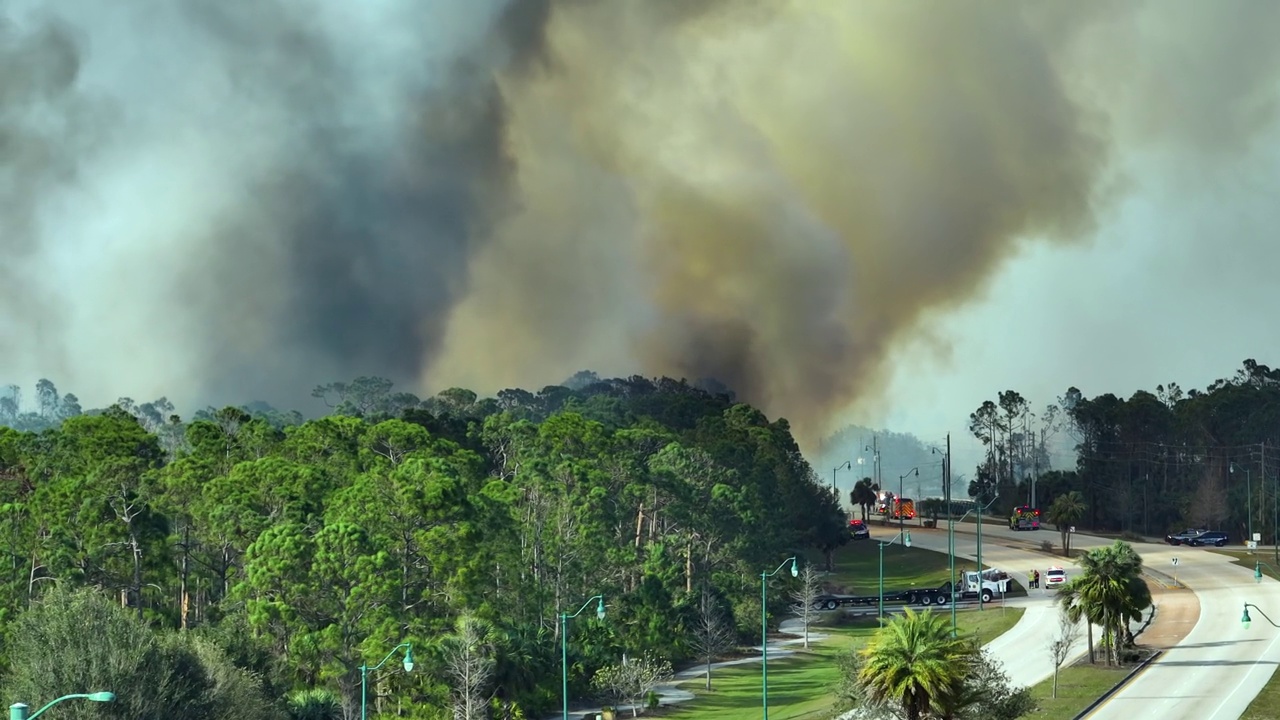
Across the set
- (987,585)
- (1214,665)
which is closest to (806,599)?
(987,585)

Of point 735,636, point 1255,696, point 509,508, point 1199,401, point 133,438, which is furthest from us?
point 1199,401

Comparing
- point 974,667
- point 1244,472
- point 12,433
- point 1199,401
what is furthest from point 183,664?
point 1199,401

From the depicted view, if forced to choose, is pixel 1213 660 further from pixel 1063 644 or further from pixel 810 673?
pixel 810 673

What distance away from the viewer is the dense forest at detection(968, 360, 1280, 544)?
502 ft

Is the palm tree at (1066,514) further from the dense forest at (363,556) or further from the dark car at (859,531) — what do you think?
the dense forest at (363,556)

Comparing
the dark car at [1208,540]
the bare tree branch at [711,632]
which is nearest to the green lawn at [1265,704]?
the bare tree branch at [711,632]

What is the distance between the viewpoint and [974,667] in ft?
163

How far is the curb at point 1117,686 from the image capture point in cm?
6456

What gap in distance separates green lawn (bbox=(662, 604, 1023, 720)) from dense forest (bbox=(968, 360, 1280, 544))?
55592mm

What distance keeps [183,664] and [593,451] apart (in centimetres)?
5101

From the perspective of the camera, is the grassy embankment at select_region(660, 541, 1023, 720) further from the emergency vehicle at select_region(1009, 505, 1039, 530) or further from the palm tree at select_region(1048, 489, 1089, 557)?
the emergency vehicle at select_region(1009, 505, 1039, 530)

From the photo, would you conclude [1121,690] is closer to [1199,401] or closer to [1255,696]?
[1255,696]

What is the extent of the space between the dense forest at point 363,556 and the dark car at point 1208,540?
52.0 m

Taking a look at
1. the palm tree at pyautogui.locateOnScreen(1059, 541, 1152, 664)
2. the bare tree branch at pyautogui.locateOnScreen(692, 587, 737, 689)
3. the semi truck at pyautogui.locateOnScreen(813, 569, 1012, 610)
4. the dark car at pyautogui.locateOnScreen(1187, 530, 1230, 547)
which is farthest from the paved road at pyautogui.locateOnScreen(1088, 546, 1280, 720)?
the dark car at pyautogui.locateOnScreen(1187, 530, 1230, 547)
